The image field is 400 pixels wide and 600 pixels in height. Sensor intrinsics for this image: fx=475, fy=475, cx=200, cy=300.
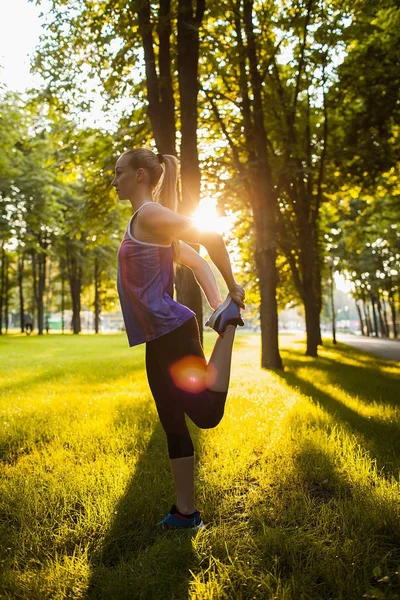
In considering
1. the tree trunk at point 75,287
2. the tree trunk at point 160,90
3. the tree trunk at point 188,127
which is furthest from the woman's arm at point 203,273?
the tree trunk at point 75,287

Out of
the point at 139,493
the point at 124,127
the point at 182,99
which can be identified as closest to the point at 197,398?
the point at 139,493

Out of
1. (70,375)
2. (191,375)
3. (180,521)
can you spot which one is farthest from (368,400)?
(70,375)

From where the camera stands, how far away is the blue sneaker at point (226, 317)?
8.66 feet

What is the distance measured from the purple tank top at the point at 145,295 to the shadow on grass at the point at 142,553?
1.14 metres

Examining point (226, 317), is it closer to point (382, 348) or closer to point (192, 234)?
point (192, 234)

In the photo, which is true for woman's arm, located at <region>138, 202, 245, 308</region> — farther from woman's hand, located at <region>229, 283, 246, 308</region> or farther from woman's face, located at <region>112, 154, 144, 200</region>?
woman's face, located at <region>112, 154, 144, 200</region>

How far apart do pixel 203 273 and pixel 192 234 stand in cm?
47

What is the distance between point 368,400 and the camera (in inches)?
283

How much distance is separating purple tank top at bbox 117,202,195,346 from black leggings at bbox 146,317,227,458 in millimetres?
72

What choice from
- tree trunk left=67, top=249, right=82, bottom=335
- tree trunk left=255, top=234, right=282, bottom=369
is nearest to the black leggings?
tree trunk left=255, top=234, right=282, bottom=369

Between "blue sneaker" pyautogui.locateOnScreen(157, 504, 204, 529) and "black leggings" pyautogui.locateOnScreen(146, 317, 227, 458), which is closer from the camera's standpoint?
"black leggings" pyautogui.locateOnScreen(146, 317, 227, 458)

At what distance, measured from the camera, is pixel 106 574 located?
2367 mm

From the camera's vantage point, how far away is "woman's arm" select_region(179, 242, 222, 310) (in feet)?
9.75

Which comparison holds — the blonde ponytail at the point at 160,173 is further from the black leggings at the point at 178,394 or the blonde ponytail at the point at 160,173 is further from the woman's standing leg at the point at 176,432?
the woman's standing leg at the point at 176,432
